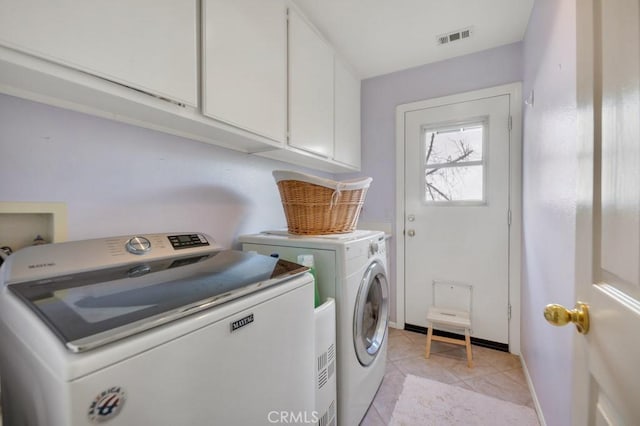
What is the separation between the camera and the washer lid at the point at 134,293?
0.47m

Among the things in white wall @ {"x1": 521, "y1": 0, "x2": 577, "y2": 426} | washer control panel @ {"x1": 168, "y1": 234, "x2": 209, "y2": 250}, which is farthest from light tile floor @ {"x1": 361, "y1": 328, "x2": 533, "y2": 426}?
washer control panel @ {"x1": 168, "y1": 234, "x2": 209, "y2": 250}

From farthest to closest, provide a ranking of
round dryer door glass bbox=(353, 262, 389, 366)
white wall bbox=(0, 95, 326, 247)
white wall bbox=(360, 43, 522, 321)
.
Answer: white wall bbox=(360, 43, 522, 321)
round dryer door glass bbox=(353, 262, 389, 366)
white wall bbox=(0, 95, 326, 247)

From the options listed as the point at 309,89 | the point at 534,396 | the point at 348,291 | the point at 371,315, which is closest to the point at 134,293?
the point at 348,291

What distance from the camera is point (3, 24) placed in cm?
62

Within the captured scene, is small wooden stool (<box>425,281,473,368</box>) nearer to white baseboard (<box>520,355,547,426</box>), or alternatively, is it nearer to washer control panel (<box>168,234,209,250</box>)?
white baseboard (<box>520,355,547,426</box>)

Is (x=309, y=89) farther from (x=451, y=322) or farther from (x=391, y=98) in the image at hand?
(x=451, y=322)

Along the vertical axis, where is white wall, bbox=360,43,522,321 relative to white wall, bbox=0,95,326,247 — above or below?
above

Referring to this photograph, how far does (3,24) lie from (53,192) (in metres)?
0.52

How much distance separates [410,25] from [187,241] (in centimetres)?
204

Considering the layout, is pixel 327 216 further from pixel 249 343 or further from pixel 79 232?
pixel 79 232

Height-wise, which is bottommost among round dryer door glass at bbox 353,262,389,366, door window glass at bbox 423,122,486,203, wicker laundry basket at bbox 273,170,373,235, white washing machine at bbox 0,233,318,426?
round dryer door glass at bbox 353,262,389,366

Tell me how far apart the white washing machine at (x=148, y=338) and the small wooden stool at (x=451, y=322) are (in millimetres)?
1510

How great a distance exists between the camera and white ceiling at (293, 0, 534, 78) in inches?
66.6

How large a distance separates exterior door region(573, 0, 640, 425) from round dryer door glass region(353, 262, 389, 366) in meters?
0.85
